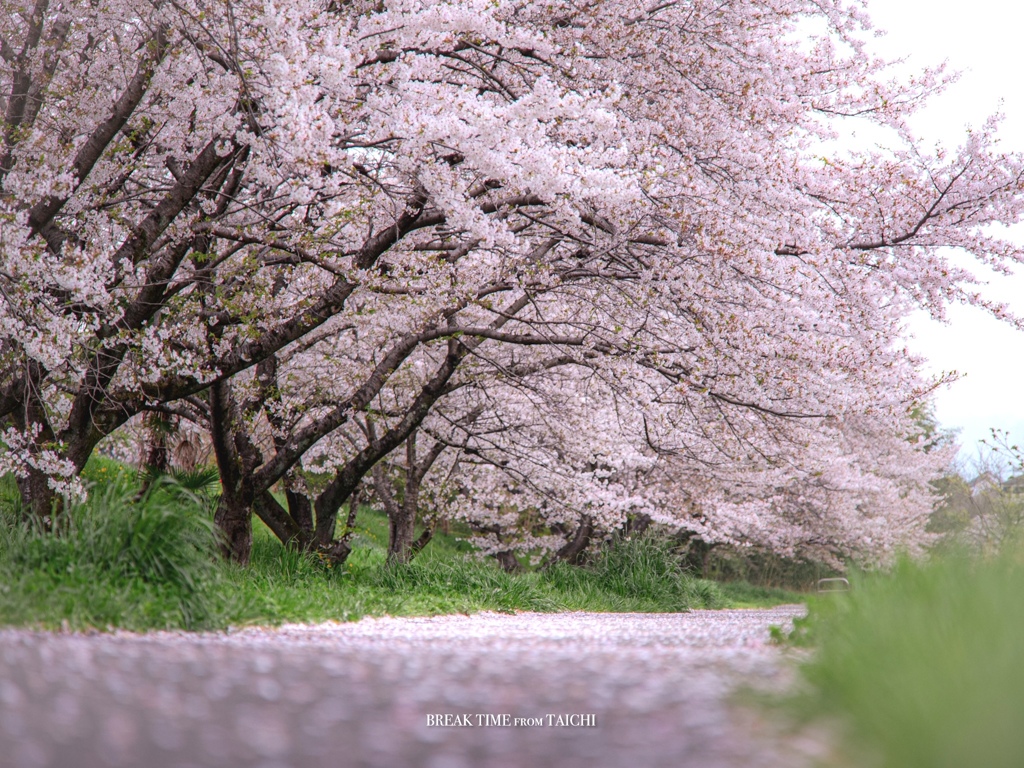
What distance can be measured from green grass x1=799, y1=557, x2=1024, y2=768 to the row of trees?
4.14m

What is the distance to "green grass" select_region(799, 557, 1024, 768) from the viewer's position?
2.38 metres

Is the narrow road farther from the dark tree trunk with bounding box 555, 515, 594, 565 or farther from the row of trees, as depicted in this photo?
the dark tree trunk with bounding box 555, 515, 594, 565

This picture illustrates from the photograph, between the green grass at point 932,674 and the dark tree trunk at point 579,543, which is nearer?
the green grass at point 932,674

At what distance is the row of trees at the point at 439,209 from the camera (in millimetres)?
6934

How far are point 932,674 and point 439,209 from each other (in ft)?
19.1

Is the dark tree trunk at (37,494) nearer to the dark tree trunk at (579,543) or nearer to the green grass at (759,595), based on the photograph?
the dark tree trunk at (579,543)

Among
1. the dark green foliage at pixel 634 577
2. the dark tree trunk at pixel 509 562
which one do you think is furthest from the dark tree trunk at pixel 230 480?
the dark tree trunk at pixel 509 562

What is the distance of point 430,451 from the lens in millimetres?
14016

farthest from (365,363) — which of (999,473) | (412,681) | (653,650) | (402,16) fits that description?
(999,473)

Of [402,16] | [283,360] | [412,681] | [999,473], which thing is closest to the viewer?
[412,681]

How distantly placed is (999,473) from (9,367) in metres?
27.8

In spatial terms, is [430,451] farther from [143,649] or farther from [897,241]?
[143,649]

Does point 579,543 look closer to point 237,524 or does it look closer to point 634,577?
point 634,577

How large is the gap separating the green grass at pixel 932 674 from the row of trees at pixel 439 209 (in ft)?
13.6
